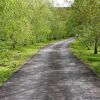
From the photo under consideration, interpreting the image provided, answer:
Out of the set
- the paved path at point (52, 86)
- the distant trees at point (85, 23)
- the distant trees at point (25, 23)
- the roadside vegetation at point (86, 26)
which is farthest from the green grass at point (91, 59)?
the distant trees at point (25, 23)

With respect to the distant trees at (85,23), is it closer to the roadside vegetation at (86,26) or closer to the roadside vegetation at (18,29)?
the roadside vegetation at (86,26)

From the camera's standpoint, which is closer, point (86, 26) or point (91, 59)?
point (91, 59)

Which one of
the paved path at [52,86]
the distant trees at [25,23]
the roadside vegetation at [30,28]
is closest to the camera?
the paved path at [52,86]

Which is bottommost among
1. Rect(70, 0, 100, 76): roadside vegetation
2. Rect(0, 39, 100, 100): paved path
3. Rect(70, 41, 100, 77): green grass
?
Rect(70, 41, 100, 77): green grass

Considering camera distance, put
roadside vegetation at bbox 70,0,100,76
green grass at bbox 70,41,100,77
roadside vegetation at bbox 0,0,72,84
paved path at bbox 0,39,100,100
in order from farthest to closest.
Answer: roadside vegetation at bbox 70,0,100,76 → green grass at bbox 70,41,100,77 → roadside vegetation at bbox 0,0,72,84 → paved path at bbox 0,39,100,100

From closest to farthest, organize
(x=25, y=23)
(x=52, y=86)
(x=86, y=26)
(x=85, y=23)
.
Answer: (x=52, y=86), (x=86, y=26), (x=85, y=23), (x=25, y=23)

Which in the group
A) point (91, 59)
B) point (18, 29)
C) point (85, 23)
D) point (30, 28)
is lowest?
point (91, 59)

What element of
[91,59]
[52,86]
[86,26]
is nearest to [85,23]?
[86,26]

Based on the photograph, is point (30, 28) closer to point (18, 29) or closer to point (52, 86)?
point (18, 29)

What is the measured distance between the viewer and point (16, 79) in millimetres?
22797

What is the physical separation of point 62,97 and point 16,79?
286 inches

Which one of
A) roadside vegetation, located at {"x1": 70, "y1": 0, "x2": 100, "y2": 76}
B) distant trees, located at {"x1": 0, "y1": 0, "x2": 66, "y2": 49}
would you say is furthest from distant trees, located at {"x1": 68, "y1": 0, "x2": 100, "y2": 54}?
distant trees, located at {"x1": 0, "y1": 0, "x2": 66, "y2": 49}

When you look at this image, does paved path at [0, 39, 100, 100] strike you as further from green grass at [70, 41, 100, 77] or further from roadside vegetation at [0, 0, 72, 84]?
green grass at [70, 41, 100, 77]

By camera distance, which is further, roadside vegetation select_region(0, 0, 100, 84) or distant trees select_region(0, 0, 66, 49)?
roadside vegetation select_region(0, 0, 100, 84)
